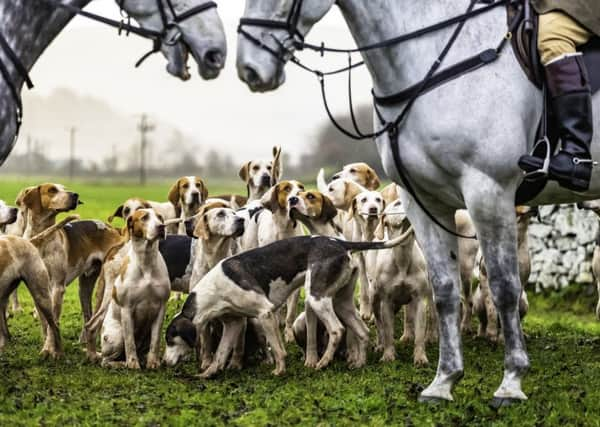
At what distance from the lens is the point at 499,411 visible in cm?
688

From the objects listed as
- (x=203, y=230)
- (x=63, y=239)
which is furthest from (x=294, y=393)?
(x=63, y=239)

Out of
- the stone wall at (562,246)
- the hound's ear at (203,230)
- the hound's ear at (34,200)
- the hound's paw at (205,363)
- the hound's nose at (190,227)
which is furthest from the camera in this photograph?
the stone wall at (562,246)

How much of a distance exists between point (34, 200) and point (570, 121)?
6655 millimetres

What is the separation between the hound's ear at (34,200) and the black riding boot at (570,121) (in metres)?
6.44

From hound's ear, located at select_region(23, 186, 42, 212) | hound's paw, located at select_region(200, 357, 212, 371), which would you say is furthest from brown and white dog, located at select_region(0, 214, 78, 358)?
hound's ear, located at select_region(23, 186, 42, 212)

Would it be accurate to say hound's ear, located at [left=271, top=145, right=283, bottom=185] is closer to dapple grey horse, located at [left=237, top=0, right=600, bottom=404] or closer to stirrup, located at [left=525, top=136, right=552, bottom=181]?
dapple grey horse, located at [left=237, top=0, right=600, bottom=404]

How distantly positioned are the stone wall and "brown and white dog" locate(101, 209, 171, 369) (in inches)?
327

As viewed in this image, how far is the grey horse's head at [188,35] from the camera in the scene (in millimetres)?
6590

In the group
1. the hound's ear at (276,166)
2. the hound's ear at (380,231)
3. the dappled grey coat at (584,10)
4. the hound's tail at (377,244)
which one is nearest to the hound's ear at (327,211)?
the hound's ear at (380,231)

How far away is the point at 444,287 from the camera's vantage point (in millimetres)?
7254

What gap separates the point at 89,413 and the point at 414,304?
3.71 meters

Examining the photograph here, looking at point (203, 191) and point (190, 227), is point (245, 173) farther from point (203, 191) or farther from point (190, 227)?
point (190, 227)

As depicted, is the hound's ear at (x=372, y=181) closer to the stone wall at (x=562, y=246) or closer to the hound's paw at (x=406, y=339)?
the hound's paw at (x=406, y=339)

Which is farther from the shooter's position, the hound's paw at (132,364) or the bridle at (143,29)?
the hound's paw at (132,364)
